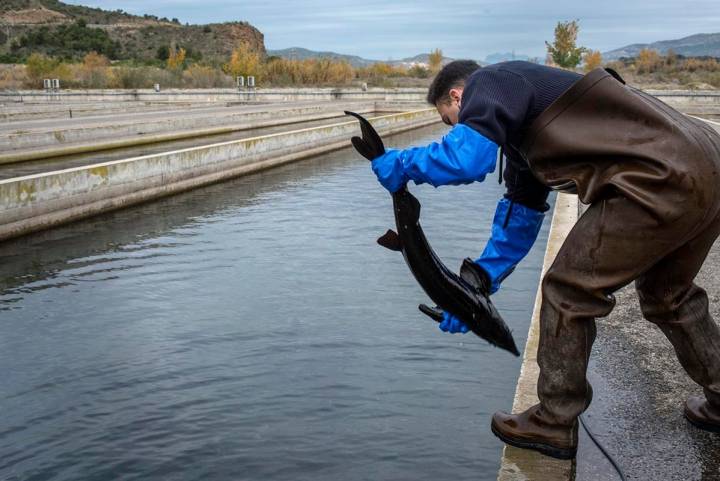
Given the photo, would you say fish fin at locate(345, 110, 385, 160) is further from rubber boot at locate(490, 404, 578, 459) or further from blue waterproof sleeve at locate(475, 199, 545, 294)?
rubber boot at locate(490, 404, 578, 459)

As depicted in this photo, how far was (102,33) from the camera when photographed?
327 feet

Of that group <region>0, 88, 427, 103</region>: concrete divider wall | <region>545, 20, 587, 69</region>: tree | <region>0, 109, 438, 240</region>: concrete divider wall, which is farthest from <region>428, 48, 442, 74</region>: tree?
<region>0, 109, 438, 240</region>: concrete divider wall

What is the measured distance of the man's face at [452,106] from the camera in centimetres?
350

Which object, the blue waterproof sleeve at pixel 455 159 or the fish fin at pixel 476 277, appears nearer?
the blue waterproof sleeve at pixel 455 159

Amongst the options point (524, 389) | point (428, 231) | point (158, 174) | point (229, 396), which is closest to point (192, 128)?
point (158, 174)

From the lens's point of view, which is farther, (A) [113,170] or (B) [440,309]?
(A) [113,170]

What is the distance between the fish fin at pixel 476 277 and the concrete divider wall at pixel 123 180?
7.75 meters

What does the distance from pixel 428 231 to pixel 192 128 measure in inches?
576

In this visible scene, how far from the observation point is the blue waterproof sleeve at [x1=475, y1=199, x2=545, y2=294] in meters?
3.96

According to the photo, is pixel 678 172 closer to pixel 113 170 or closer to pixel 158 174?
pixel 113 170

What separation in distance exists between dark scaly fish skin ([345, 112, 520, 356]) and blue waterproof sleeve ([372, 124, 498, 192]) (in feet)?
1.10

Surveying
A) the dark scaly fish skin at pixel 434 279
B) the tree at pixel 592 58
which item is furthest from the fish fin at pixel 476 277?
the tree at pixel 592 58

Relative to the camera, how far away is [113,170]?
12.7m

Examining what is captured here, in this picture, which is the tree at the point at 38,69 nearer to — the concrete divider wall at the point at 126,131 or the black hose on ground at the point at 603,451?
the concrete divider wall at the point at 126,131
